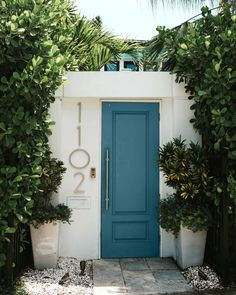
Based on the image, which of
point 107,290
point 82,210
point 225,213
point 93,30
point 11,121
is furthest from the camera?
point 93,30

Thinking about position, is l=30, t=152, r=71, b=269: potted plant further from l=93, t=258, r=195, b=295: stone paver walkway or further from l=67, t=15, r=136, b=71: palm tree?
l=67, t=15, r=136, b=71: palm tree

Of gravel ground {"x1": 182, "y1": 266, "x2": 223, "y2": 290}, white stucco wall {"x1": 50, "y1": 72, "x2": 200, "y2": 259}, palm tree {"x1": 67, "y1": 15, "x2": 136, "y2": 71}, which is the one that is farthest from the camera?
palm tree {"x1": 67, "y1": 15, "x2": 136, "y2": 71}

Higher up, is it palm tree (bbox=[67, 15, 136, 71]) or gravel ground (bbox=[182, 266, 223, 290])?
palm tree (bbox=[67, 15, 136, 71])

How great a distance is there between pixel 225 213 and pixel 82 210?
205 centimetres

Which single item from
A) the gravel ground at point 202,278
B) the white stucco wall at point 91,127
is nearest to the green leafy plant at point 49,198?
the white stucco wall at point 91,127

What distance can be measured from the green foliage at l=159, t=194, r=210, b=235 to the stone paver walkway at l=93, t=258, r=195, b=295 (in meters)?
0.57

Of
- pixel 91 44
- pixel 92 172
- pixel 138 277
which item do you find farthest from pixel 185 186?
pixel 91 44

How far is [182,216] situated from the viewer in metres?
5.30

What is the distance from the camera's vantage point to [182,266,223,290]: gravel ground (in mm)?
4990

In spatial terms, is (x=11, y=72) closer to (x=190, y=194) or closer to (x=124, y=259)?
(x=190, y=194)

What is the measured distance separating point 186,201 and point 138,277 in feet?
3.90

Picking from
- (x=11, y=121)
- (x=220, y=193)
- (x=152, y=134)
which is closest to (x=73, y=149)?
(x=152, y=134)

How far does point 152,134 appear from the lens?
6098 millimetres

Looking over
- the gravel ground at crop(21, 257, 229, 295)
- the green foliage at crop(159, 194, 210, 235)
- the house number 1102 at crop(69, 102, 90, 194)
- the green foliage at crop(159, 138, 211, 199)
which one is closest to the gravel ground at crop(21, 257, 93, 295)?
the gravel ground at crop(21, 257, 229, 295)
